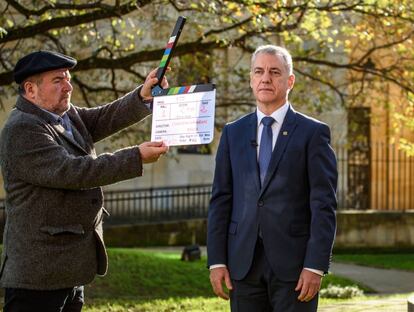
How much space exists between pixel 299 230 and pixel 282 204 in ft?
0.56

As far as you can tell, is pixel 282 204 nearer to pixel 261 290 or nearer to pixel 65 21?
pixel 261 290

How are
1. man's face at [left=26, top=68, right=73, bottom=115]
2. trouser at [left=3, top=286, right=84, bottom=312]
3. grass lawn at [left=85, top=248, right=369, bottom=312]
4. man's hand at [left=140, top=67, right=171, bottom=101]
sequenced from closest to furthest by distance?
1. trouser at [left=3, top=286, right=84, bottom=312]
2. man's face at [left=26, top=68, right=73, bottom=115]
3. man's hand at [left=140, top=67, right=171, bottom=101]
4. grass lawn at [left=85, top=248, right=369, bottom=312]

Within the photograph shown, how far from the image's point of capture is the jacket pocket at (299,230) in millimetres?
5066

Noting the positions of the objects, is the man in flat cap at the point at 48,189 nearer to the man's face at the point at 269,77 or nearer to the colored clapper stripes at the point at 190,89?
the colored clapper stripes at the point at 190,89

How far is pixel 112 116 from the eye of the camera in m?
5.80

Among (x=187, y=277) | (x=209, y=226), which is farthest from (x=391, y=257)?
(x=209, y=226)

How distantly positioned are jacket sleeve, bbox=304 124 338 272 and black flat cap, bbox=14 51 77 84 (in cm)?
145

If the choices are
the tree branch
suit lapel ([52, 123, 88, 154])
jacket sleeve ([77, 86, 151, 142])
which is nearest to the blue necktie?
jacket sleeve ([77, 86, 151, 142])

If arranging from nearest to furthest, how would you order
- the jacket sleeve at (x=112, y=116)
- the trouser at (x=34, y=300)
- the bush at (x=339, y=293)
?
the trouser at (x=34, y=300), the jacket sleeve at (x=112, y=116), the bush at (x=339, y=293)

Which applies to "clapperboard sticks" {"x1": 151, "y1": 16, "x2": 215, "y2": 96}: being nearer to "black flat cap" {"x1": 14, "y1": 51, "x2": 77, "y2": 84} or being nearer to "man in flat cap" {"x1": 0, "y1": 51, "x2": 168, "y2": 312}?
"man in flat cap" {"x1": 0, "y1": 51, "x2": 168, "y2": 312}

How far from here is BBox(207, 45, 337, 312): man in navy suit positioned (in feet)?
16.4

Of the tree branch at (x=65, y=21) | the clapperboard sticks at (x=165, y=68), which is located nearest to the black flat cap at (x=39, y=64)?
the clapperboard sticks at (x=165, y=68)

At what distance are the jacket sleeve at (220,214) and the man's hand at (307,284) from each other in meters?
0.49

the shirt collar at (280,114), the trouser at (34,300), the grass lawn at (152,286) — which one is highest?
the shirt collar at (280,114)
